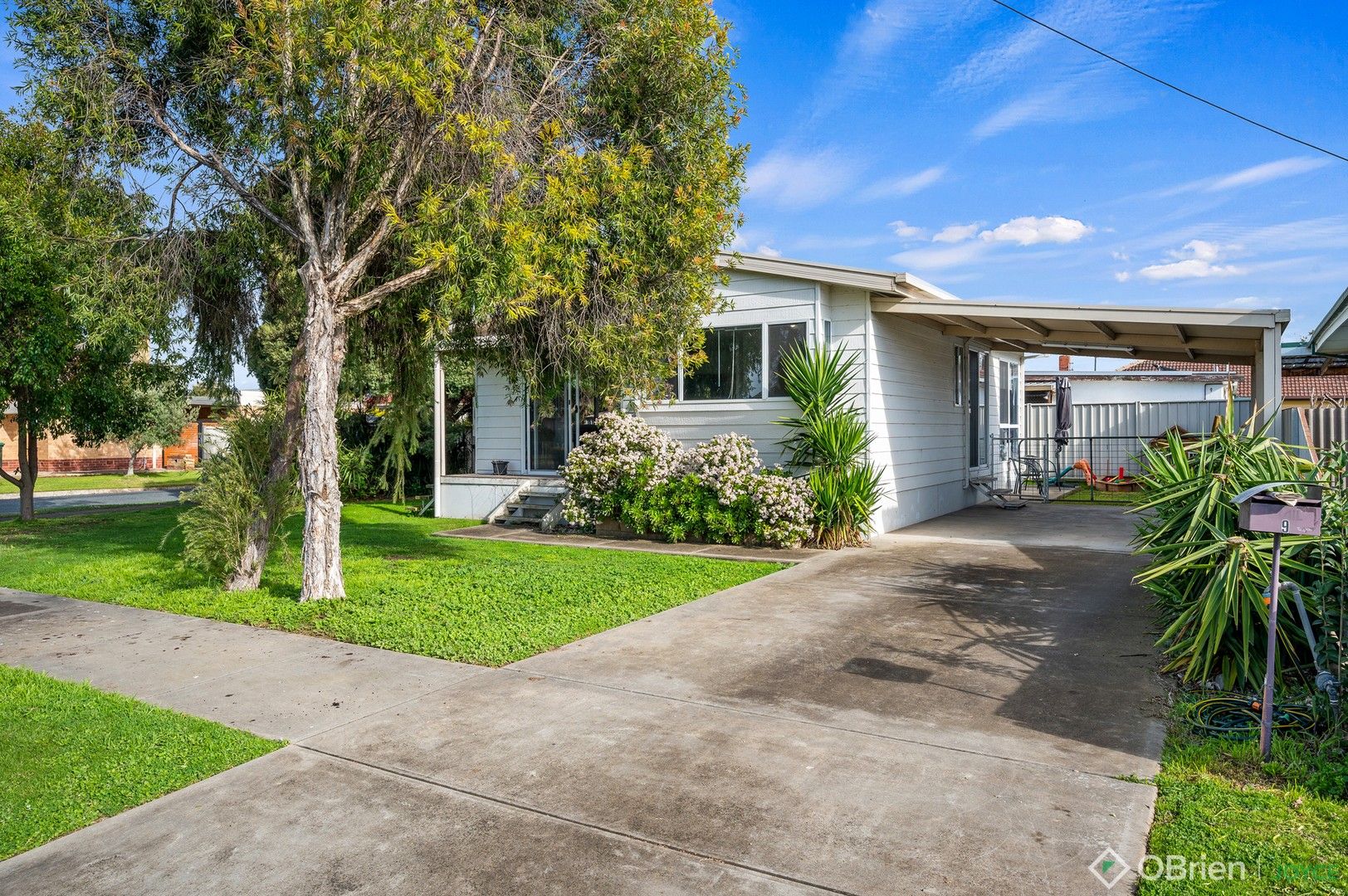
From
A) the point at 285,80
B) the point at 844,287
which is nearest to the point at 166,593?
the point at 285,80

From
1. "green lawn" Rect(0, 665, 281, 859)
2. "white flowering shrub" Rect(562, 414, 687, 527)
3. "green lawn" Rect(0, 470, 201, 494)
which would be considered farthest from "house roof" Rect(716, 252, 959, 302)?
"green lawn" Rect(0, 470, 201, 494)

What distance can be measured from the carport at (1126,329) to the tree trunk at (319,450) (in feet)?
22.3

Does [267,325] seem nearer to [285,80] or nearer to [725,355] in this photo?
[285,80]

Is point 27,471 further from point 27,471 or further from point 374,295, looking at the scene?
point 374,295

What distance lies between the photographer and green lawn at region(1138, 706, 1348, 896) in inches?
115

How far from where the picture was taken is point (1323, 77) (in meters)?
13.6

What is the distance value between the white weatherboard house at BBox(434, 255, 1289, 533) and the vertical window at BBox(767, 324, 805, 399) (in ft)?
0.06

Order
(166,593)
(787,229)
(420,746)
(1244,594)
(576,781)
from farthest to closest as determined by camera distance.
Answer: (787,229)
(166,593)
(1244,594)
(420,746)
(576,781)

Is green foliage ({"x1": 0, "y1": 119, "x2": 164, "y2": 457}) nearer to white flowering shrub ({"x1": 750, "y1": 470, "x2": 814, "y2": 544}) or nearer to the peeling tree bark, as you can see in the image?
the peeling tree bark

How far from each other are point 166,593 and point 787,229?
1804cm

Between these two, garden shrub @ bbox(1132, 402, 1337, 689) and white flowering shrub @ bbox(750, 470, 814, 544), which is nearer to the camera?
garden shrub @ bbox(1132, 402, 1337, 689)

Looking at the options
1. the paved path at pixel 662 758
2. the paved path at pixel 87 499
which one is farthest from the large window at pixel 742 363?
the paved path at pixel 87 499

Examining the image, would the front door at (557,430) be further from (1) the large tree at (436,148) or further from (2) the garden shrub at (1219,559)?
(2) the garden shrub at (1219,559)

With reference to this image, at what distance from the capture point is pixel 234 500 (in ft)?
26.9
